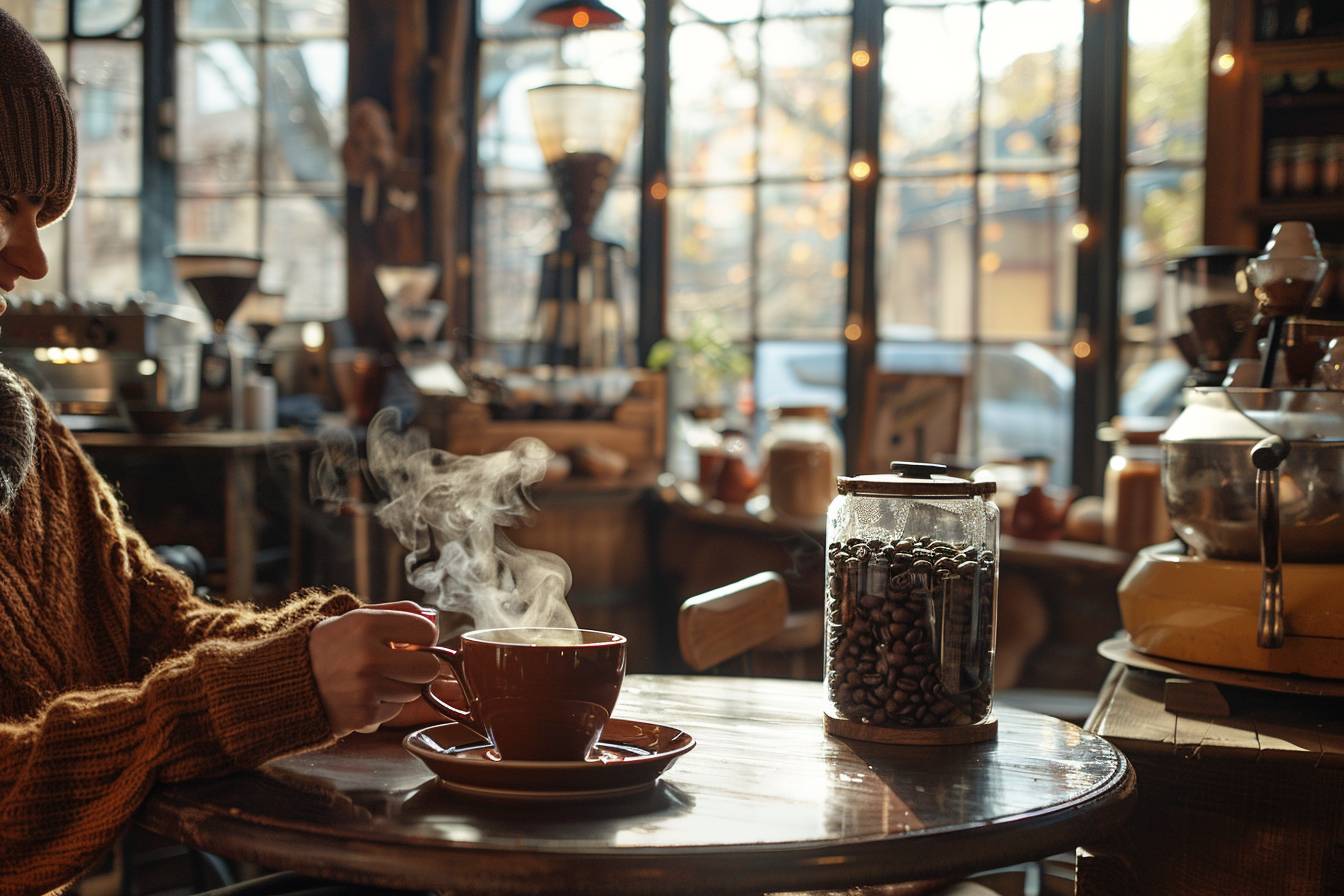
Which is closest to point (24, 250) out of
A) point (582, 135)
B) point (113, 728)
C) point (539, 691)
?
point (113, 728)

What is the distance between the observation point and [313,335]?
223 inches

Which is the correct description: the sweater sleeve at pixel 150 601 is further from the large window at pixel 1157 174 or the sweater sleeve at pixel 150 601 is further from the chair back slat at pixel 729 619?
the large window at pixel 1157 174

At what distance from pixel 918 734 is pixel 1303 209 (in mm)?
2702

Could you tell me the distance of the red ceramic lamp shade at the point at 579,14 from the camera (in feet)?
13.3

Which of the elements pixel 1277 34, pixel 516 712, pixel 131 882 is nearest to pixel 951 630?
pixel 516 712

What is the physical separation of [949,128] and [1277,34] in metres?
1.23

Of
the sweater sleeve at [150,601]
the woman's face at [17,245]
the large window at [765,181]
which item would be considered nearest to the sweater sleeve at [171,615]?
the sweater sleeve at [150,601]

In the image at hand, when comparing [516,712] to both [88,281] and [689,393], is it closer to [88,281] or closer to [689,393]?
[689,393]

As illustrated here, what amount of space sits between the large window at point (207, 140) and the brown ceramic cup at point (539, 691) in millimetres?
4820

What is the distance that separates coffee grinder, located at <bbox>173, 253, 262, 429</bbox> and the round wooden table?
3415mm

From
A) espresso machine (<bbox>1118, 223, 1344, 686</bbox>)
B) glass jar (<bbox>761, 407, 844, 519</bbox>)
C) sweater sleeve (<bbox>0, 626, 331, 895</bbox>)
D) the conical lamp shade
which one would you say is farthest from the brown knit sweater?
the conical lamp shade

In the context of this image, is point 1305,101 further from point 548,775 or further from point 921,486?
point 548,775

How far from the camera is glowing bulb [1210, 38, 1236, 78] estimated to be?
349 cm

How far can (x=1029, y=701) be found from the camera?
3520 mm
